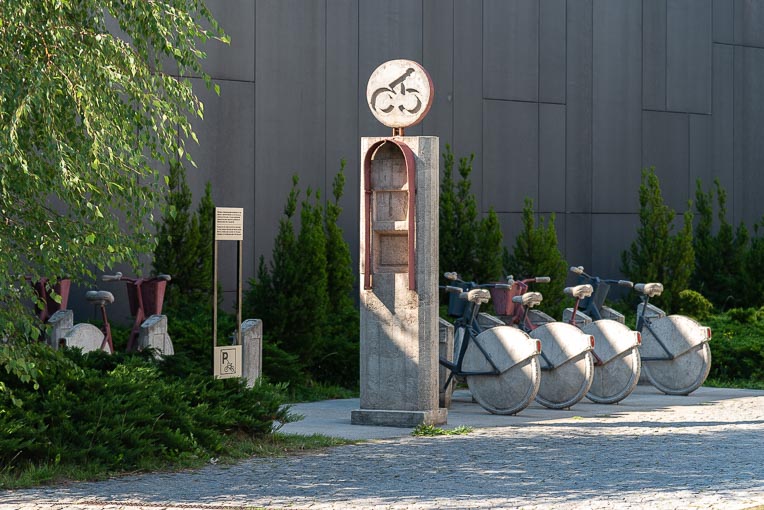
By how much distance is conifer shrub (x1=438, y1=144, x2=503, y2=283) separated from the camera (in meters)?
18.9

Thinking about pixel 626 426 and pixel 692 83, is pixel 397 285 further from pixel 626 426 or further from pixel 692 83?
pixel 692 83

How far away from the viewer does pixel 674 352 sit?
16062mm

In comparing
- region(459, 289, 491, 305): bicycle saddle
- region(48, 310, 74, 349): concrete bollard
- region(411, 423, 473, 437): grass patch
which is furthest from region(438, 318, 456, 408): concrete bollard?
region(48, 310, 74, 349): concrete bollard

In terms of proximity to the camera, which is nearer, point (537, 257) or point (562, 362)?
point (562, 362)

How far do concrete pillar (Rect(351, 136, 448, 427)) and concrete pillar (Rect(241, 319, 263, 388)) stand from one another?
1187 mm

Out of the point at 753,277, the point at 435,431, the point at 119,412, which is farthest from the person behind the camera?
the point at 753,277

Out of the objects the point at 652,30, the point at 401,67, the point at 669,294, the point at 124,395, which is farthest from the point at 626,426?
the point at 652,30

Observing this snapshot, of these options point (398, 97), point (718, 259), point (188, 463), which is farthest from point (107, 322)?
point (718, 259)

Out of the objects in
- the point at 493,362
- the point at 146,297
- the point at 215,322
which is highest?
the point at 146,297

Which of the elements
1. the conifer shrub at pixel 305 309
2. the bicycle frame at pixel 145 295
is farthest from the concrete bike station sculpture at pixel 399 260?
the conifer shrub at pixel 305 309

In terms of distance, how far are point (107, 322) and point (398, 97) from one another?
12.5 feet

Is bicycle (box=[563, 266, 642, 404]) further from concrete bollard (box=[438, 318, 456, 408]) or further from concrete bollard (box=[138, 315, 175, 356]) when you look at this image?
concrete bollard (box=[138, 315, 175, 356])

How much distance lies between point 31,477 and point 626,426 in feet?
18.7

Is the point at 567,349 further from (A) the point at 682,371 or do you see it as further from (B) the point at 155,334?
(B) the point at 155,334
